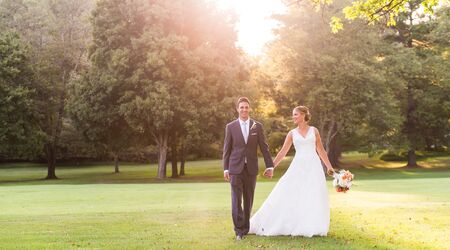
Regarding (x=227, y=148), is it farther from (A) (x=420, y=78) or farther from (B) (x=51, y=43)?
(A) (x=420, y=78)

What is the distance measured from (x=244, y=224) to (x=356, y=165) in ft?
185

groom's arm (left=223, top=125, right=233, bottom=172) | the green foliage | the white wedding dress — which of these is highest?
the green foliage

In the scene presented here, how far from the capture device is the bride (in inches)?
411

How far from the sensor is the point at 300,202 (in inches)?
414

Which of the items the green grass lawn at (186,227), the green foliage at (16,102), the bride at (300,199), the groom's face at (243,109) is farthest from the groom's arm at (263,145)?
the green foliage at (16,102)

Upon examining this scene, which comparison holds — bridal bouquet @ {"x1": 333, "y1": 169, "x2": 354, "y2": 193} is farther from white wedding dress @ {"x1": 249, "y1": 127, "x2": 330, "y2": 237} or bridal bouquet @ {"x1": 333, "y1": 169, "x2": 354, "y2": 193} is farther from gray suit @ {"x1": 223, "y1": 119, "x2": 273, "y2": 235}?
gray suit @ {"x1": 223, "y1": 119, "x2": 273, "y2": 235}

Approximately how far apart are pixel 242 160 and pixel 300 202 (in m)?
1.39

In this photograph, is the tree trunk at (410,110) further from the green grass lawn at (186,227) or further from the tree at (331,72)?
the green grass lawn at (186,227)

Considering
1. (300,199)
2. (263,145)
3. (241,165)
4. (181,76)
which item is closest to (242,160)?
(241,165)

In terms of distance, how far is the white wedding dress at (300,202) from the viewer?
10430mm

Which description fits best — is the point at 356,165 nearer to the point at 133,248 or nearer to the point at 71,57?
the point at 71,57

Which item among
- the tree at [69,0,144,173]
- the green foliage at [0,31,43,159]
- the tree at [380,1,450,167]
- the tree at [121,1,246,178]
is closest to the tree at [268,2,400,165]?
the tree at [380,1,450,167]

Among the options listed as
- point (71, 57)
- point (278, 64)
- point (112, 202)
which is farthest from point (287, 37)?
point (112, 202)

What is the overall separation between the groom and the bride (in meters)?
0.41
